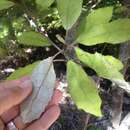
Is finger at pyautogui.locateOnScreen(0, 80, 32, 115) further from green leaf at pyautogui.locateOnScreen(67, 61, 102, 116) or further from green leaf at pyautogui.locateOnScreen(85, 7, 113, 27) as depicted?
green leaf at pyautogui.locateOnScreen(85, 7, 113, 27)

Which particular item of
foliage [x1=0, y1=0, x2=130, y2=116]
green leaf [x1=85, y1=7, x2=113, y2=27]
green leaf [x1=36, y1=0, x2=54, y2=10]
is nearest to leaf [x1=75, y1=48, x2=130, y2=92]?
foliage [x1=0, y1=0, x2=130, y2=116]

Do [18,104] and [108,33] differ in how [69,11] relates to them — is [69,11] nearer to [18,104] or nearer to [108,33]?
[108,33]

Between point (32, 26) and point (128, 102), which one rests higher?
point (32, 26)

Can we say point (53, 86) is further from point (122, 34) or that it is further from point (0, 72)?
point (0, 72)

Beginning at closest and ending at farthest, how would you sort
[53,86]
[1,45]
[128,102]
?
1. [53,86]
2. [1,45]
3. [128,102]

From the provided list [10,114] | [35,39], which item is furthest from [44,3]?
[10,114]

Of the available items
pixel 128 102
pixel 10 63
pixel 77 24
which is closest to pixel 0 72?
pixel 10 63

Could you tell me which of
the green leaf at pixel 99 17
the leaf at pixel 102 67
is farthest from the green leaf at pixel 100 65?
the green leaf at pixel 99 17
